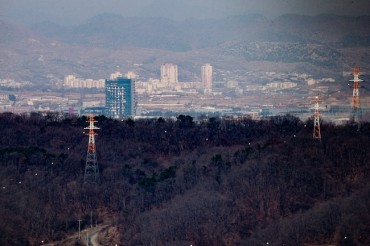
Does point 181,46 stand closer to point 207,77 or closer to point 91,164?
point 207,77

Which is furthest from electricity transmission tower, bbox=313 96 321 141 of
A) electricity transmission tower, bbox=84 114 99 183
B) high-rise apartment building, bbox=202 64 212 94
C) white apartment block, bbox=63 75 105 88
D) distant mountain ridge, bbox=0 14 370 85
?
white apartment block, bbox=63 75 105 88

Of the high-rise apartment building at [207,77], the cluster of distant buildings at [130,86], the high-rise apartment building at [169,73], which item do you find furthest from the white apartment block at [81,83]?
the high-rise apartment building at [207,77]

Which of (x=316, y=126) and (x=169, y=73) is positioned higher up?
(x=169, y=73)

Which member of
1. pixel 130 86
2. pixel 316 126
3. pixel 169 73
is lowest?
pixel 316 126

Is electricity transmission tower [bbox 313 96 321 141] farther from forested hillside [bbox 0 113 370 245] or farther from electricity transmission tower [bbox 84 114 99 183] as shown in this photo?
electricity transmission tower [bbox 84 114 99 183]

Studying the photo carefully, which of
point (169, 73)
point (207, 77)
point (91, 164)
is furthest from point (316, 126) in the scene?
point (169, 73)

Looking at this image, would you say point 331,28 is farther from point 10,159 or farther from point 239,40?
point 10,159

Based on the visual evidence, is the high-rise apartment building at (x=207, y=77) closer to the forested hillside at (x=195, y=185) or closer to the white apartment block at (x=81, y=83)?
the white apartment block at (x=81, y=83)
